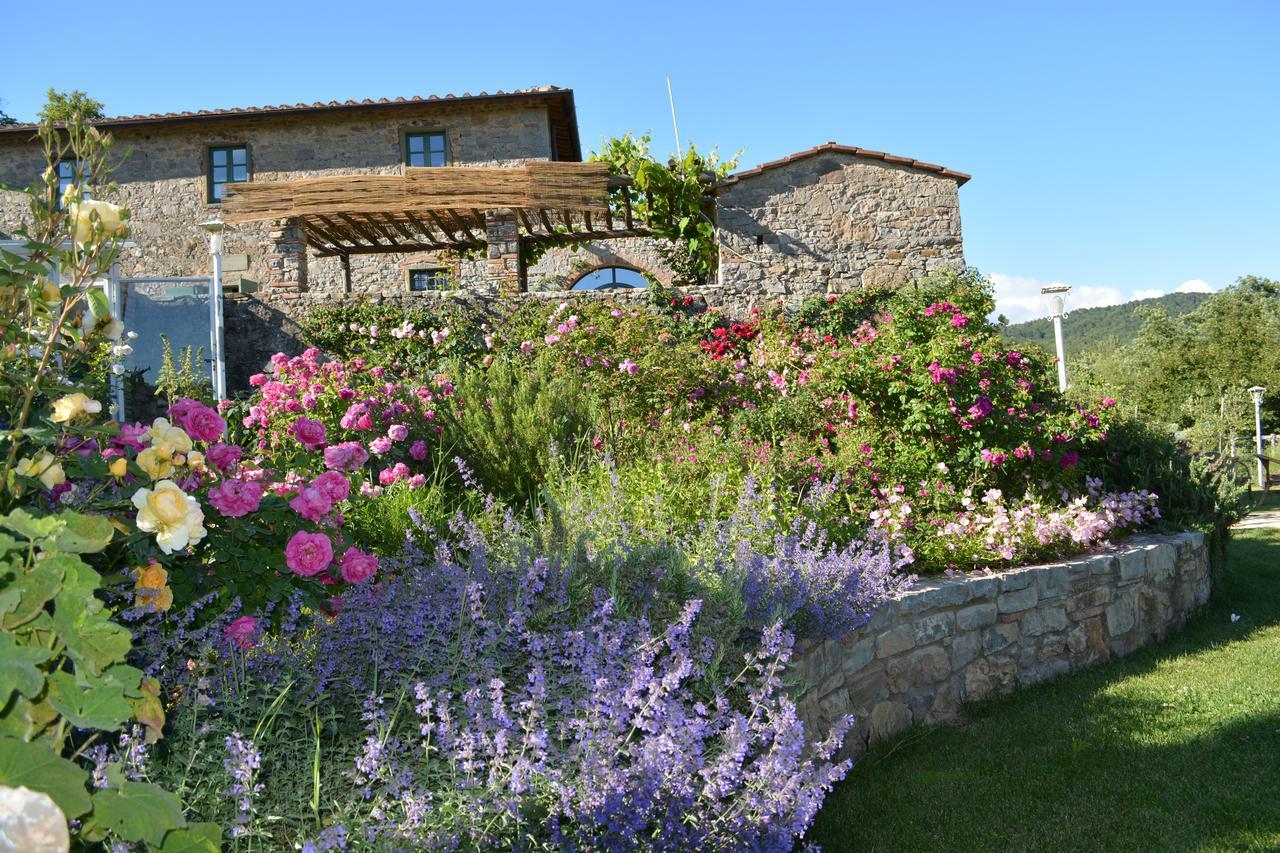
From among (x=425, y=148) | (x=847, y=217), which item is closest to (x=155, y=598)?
(x=847, y=217)

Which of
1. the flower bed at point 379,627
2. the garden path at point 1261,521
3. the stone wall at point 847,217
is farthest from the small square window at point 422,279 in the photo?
the garden path at point 1261,521

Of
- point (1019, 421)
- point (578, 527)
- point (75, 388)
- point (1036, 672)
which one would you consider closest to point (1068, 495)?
point (1019, 421)

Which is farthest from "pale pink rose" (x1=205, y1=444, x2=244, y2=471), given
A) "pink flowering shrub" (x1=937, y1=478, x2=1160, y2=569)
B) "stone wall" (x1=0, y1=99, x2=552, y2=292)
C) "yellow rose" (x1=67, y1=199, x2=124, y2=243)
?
"stone wall" (x1=0, y1=99, x2=552, y2=292)

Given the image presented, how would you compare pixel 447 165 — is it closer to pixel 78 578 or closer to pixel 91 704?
pixel 78 578

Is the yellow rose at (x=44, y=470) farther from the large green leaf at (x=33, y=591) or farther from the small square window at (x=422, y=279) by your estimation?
the small square window at (x=422, y=279)

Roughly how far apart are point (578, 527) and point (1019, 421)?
367cm

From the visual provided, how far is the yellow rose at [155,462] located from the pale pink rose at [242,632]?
0.52 meters

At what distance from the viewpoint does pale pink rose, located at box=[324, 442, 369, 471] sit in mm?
3506

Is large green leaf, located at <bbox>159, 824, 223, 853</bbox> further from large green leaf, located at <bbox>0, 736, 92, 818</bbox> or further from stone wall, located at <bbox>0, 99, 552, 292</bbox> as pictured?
stone wall, located at <bbox>0, 99, 552, 292</bbox>

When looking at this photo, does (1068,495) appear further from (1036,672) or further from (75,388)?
(75,388)

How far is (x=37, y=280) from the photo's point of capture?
2059 mm

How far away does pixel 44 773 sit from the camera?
1.06m

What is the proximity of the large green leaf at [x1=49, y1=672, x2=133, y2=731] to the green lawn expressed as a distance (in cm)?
262

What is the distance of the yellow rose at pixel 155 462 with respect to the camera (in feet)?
7.19
